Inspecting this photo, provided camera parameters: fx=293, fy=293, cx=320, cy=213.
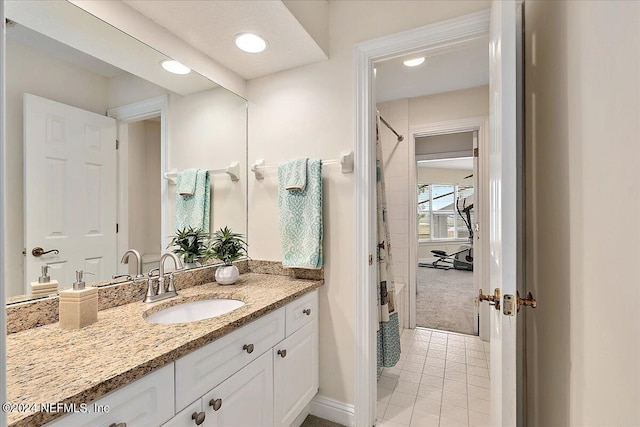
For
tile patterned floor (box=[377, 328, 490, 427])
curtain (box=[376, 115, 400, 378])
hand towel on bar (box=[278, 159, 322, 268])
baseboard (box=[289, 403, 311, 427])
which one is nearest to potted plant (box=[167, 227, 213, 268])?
hand towel on bar (box=[278, 159, 322, 268])

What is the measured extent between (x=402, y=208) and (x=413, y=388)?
5.87ft

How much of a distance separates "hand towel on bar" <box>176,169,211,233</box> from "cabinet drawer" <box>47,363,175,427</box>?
1.02 m

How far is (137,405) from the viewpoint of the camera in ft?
2.57

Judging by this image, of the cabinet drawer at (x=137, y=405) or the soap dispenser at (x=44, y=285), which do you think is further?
the soap dispenser at (x=44, y=285)

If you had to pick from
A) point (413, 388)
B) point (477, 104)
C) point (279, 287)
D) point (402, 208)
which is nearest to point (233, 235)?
point (279, 287)

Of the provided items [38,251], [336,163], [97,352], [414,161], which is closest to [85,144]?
[38,251]

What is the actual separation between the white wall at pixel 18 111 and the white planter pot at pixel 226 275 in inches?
30.9

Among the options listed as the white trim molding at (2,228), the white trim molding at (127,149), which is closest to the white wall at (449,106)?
the white trim molding at (127,149)

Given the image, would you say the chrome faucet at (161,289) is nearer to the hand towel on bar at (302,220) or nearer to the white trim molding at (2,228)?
the hand towel on bar at (302,220)

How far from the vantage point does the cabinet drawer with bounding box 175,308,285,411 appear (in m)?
0.92

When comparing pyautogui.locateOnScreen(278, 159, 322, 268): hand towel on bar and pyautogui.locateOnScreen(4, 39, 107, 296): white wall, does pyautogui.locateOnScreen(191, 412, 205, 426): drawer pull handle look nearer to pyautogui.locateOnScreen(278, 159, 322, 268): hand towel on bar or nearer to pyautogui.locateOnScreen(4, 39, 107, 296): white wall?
pyautogui.locateOnScreen(4, 39, 107, 296): white wall

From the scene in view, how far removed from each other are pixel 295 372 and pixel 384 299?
2.92 feet

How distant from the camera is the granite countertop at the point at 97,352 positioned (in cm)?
65

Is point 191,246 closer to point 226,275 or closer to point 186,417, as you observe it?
point 226,275
